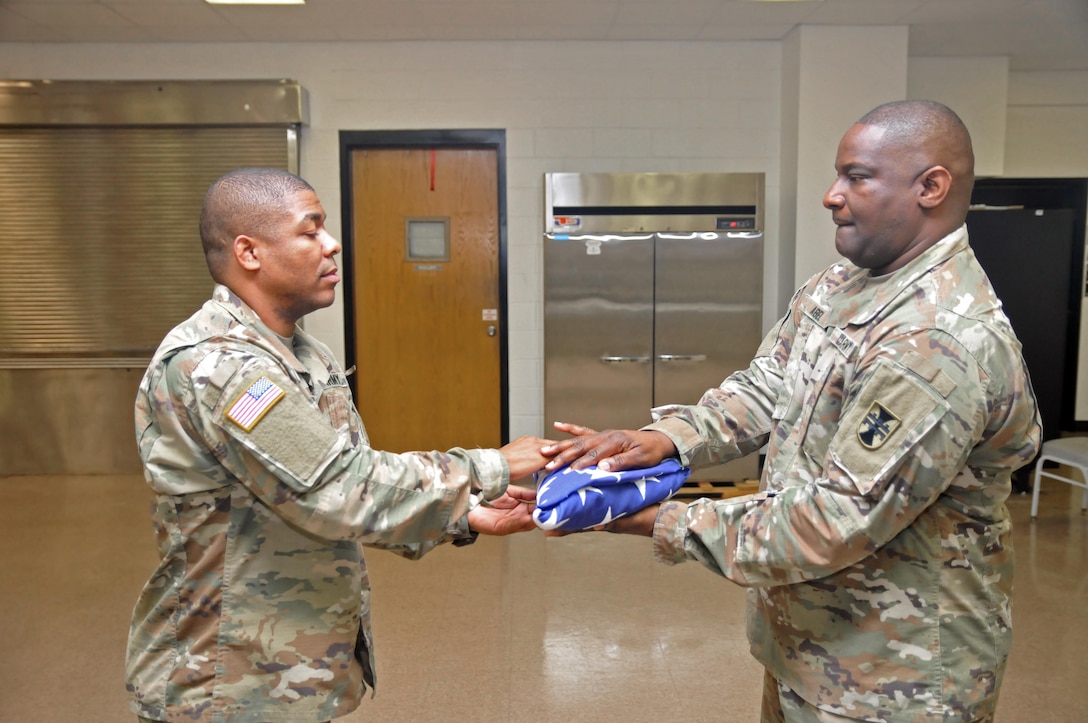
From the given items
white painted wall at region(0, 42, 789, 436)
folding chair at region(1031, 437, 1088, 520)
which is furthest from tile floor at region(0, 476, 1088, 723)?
white painted wall at region(0, 42, 789, 436)

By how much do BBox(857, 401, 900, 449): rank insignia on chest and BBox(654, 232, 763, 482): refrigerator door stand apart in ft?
13.6

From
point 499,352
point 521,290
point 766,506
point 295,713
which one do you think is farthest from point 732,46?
point 295,713

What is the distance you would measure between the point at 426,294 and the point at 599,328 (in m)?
1.33

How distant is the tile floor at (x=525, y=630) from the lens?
2.83 m

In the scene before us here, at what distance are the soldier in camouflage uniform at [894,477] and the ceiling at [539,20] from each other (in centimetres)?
387

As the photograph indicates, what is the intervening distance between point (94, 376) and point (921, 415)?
6150 mm

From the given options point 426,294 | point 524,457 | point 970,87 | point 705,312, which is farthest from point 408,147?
point 524,457

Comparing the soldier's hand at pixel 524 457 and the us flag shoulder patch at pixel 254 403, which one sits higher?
the us flag shoulder patch at pixel 254 403

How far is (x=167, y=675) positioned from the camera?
151 centimetres

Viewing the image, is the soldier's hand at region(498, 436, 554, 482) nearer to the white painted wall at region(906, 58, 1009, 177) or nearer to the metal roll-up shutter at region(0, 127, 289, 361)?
the metal roll-up shutter at region(0, 127, 289, 361)

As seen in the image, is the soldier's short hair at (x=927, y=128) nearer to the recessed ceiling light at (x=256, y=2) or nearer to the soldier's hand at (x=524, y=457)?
the soldier's hand at (x=524, y=457)

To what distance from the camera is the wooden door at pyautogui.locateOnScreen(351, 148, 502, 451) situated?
19.5 feet

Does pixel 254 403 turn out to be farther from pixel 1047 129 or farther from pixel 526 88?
pixel 1047 129

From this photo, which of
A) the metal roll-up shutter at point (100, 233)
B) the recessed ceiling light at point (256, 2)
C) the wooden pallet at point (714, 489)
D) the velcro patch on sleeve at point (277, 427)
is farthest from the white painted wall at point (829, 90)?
the velcro patch on sleeve at point (277, 427)
